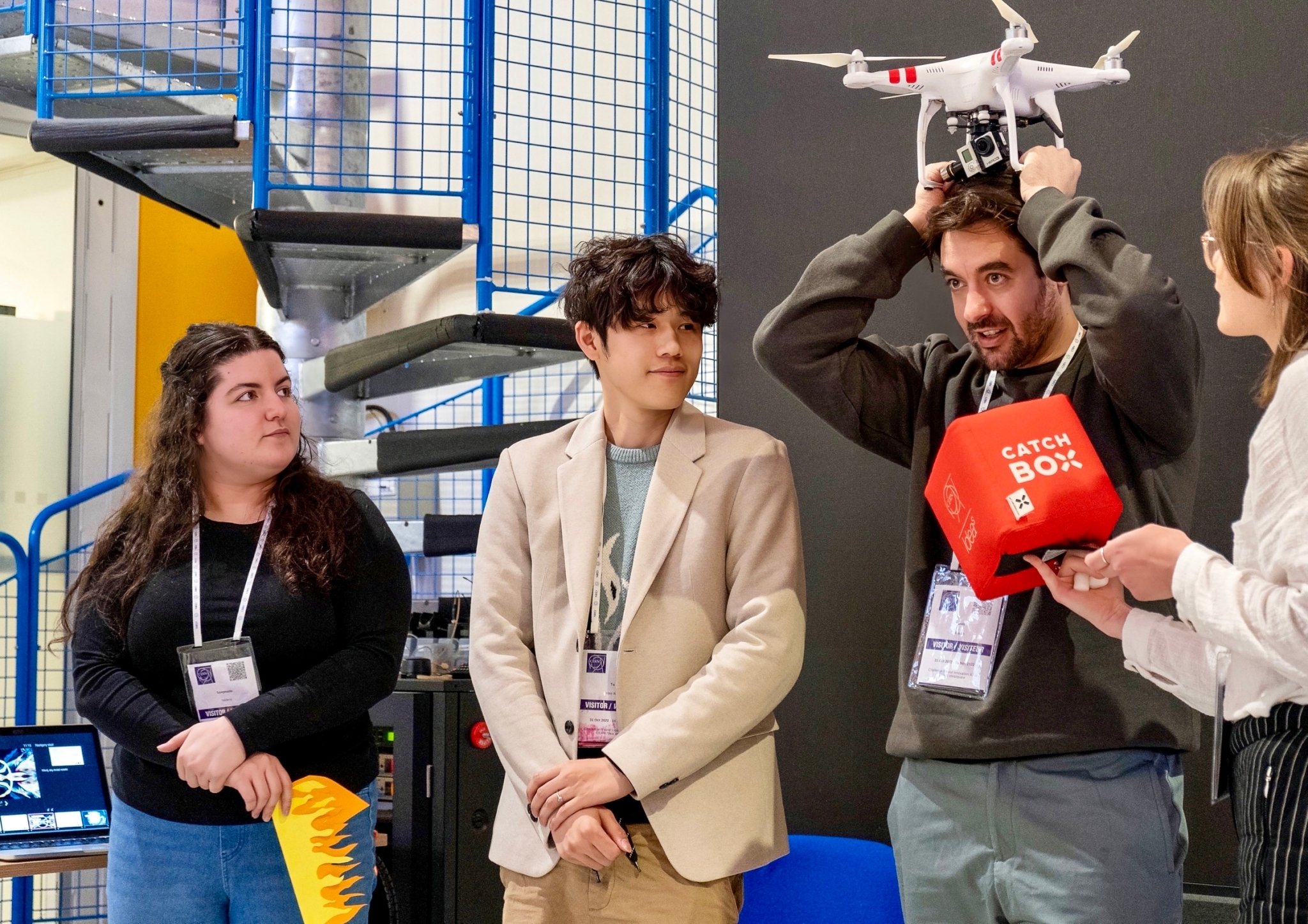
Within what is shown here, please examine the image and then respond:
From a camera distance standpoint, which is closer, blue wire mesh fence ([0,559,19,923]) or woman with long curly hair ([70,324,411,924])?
woman with long curly hair ([70,324,411,924])

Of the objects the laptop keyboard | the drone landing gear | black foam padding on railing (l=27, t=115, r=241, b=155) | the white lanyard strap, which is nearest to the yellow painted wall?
black foam padding on railing (l=27, t=115, r=241, b=155)

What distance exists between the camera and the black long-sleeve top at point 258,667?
207 cm

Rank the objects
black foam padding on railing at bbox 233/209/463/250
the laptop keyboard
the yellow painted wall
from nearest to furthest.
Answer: the laptop keyboard
black foam padding on railing at bbox 233/209/463/250
the yellow painted wall

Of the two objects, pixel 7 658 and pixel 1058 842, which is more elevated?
pixel 1058 842

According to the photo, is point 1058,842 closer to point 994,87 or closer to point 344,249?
point 994,87

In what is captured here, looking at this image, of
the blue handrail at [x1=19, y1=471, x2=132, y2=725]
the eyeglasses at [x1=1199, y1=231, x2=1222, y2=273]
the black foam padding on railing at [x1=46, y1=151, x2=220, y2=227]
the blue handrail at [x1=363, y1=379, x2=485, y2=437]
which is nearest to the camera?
the eyeglasses at [x1=1199, y1=231, x2=1222, y2=273]

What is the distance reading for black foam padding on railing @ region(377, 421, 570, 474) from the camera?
142 inches

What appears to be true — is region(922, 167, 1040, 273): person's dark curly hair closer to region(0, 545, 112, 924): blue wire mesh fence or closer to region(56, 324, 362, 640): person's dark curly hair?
region(56, 324, 362, 640): person's dark curly hair

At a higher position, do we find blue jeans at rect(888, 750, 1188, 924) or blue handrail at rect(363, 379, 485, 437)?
blue handrail at rect(363, 379, 485, 437)

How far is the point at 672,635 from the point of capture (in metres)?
1.87

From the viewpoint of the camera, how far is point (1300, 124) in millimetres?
2141

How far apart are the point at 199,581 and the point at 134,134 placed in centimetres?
186

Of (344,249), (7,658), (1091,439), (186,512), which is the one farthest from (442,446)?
(1091,439)

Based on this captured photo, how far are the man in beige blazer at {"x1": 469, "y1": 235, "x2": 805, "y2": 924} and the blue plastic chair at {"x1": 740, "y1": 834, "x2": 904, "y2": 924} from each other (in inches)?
13.0
